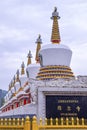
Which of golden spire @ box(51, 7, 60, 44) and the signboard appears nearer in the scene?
the signboard

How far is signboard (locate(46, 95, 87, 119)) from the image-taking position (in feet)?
60.1

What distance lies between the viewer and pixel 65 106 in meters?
18.4

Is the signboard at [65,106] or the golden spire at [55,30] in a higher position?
the golden spire at [55,30]

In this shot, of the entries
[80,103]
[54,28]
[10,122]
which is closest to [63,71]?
[54,28]

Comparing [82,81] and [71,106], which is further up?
[82,81]

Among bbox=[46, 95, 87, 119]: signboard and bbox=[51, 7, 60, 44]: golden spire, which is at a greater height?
bbox=[51, 7, 60, 44]: golden spire

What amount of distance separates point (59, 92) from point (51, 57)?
28.4 ft

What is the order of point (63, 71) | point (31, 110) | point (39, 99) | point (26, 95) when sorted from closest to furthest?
point (39, 99), point (31, 110), point (63, 71), point (26, 95)

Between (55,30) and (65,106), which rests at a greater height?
(55,30)

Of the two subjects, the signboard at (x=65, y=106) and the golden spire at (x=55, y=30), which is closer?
the signboard at (x=65, y=106)

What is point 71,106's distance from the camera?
18422mm

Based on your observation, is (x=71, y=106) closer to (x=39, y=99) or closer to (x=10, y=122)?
(x=39, y=99)

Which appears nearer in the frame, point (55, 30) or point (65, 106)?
point (65, 106)

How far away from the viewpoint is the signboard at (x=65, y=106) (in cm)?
1833
